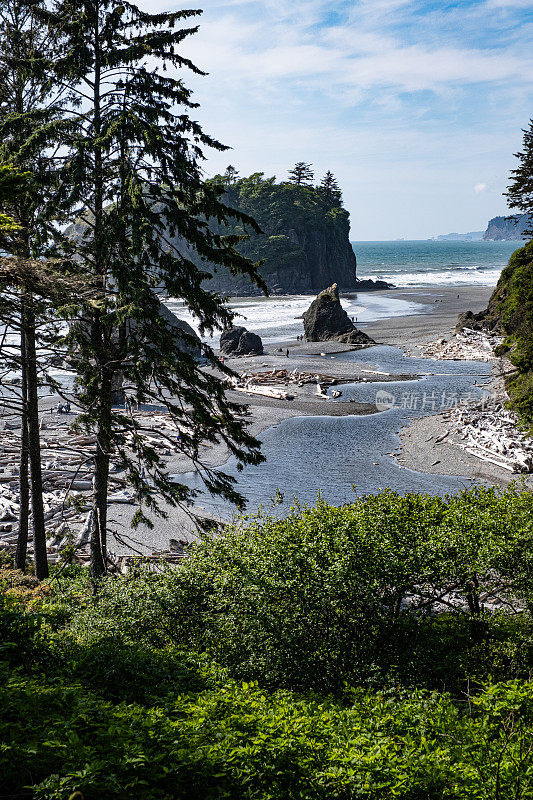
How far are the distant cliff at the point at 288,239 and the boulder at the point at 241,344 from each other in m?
58.6

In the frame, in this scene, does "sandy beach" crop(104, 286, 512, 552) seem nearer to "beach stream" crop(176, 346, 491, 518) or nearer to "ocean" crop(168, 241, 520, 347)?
"beach stream" crop(176, 346, 491, 518)

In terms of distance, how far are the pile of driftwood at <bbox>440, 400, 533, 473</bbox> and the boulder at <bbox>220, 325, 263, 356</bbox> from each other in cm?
2577

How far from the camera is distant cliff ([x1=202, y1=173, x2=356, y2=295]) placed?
377 feet

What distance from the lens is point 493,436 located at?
28172 millimetres

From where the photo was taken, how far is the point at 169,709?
5.88 metres

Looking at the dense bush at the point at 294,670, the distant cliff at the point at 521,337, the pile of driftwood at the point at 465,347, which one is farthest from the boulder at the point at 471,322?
the dense bush at the point at 294,670

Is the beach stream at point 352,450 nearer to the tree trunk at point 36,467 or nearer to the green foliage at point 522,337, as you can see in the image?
the green foliage at point 522,337

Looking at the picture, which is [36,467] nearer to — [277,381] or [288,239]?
[277,381]

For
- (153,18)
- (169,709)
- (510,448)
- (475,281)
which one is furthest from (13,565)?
(475,281)

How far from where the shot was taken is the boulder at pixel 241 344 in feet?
182

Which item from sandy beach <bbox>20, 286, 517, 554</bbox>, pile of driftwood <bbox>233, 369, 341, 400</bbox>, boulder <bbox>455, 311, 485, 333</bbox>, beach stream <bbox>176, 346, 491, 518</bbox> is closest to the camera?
sandy beach <bbox>20, 286, 517, 554</bbox>

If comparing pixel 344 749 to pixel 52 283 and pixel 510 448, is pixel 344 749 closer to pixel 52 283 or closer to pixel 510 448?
pixel 52 283

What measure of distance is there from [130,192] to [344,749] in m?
10.2

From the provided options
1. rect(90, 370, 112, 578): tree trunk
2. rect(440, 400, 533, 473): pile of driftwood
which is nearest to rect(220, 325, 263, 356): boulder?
rect(440, 400, 533, 473): pile of driftwood
